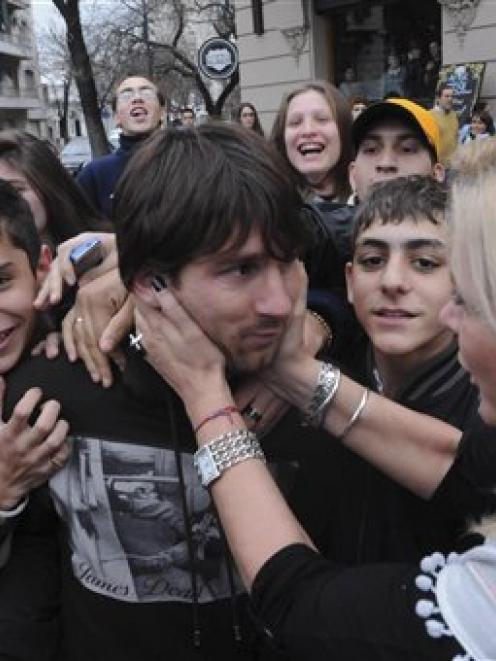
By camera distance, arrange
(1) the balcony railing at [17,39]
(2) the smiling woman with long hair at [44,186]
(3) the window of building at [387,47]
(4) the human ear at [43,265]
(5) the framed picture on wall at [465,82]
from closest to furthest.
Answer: (4) the human ear at [43,265] → (2) the smiling woman with long hair at [44,186] → (5) the framed picture on wall at [465,82] → (3) the window of building at [387,47] → (1) the balcony railing at [17,39]

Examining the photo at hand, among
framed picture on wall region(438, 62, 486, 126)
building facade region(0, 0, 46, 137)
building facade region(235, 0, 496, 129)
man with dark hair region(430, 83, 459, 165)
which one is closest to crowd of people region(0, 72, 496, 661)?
man with dark hair region(430, 83, 459, 165)

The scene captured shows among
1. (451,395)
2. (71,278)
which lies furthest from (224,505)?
(71,278)

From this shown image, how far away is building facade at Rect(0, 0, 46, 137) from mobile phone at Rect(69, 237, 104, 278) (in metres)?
56.3

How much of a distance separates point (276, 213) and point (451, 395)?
0.64 m

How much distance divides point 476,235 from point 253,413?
0.64 meters

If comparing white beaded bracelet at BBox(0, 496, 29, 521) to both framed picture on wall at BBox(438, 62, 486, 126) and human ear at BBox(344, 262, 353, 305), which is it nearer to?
human ear at BBox(344, 262, 353, 305)

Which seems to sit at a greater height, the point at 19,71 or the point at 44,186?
the point at 19,71

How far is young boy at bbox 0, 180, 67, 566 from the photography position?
1528 mm

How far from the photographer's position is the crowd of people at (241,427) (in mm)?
1200

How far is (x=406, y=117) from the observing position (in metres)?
2.93

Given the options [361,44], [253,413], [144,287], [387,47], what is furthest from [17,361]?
[361,44]

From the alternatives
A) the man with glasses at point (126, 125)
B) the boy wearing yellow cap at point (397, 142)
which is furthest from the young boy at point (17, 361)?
the man with glasses at point (126, 125)

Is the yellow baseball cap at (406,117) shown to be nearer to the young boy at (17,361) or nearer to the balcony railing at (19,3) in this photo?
the young boy at (17,361)

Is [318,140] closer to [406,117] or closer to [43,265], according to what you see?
[406,117]
